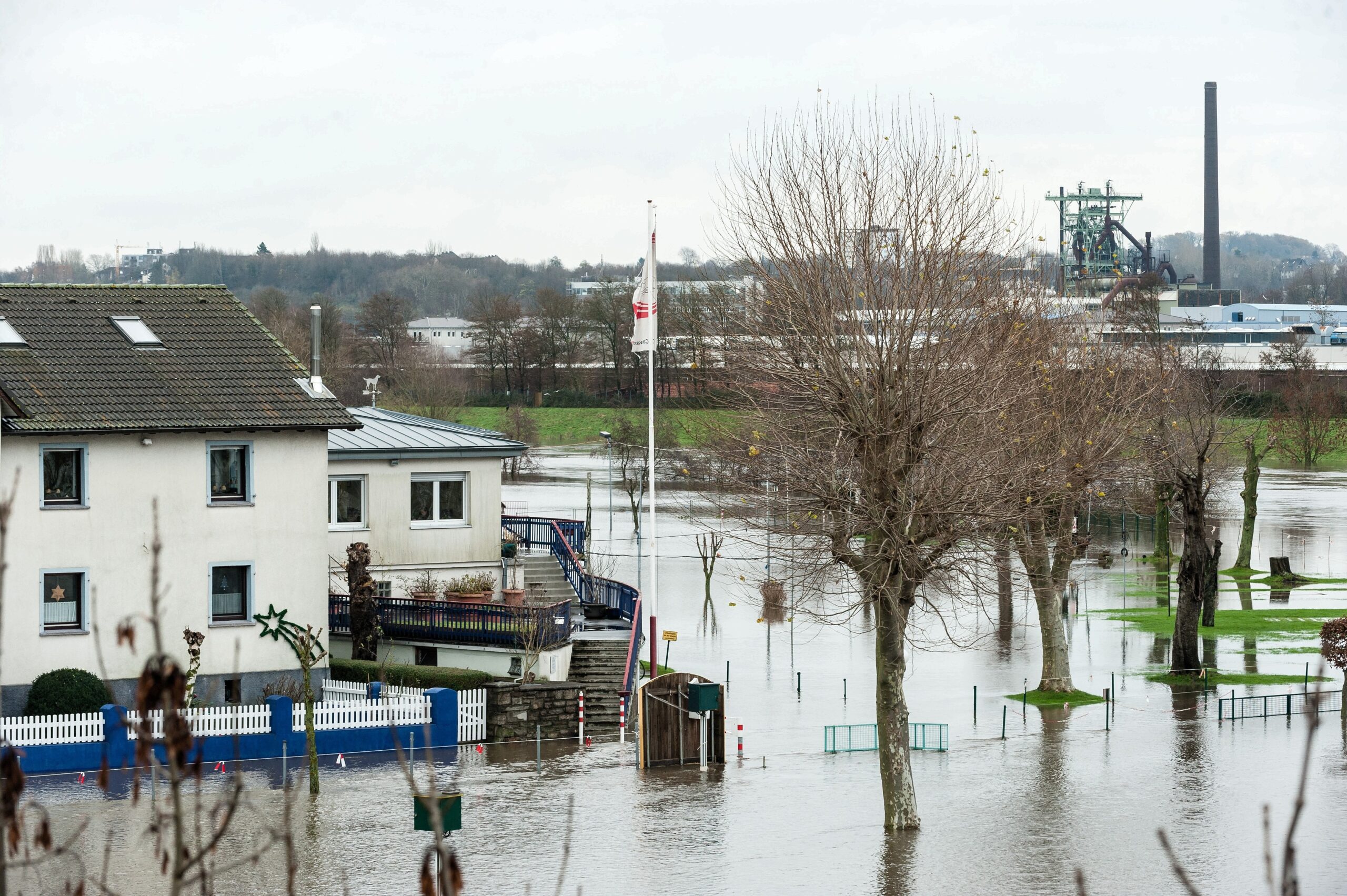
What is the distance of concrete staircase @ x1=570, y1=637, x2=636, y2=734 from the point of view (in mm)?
31734

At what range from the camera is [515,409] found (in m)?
113

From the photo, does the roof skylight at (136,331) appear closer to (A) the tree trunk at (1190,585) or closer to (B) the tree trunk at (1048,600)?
(B) the tree trunk at (1048,600)

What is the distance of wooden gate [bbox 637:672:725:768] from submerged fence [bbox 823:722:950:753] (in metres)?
2.44

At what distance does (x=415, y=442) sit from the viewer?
38156 millimetres

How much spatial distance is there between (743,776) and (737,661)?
13.6 meters

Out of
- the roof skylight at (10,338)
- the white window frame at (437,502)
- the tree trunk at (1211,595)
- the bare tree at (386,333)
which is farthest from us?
the bare tree at (386,333)

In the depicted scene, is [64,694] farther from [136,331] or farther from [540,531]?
[540,531]

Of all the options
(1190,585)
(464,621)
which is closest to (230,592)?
(464,621)


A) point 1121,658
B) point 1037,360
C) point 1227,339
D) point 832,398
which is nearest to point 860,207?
point 832,398

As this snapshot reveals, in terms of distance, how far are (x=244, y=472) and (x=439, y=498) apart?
287 inches

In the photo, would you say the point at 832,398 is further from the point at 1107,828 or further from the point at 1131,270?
the point at 1131,270

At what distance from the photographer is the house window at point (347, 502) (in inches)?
1470

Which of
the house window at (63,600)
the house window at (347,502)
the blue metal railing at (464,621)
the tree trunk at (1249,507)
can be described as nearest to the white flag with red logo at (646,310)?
the blue metal railing at (464,621)

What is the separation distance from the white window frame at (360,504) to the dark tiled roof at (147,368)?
417 centimetres
